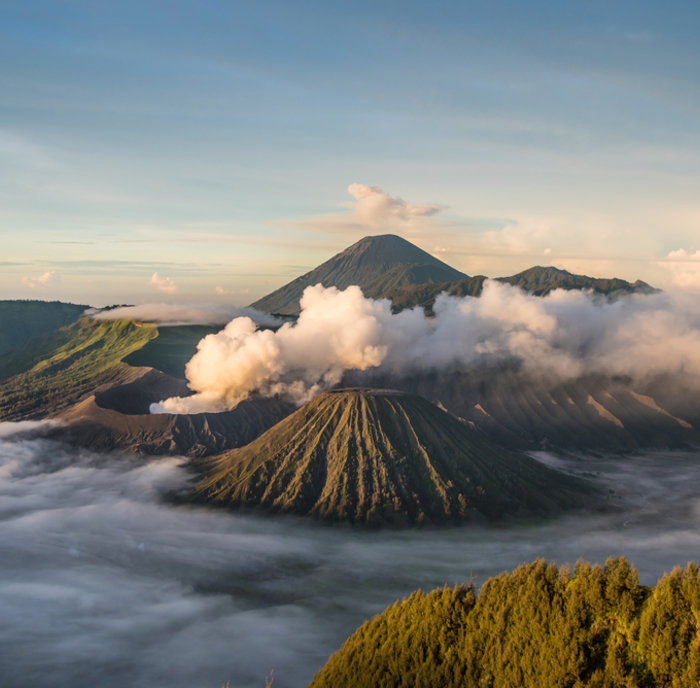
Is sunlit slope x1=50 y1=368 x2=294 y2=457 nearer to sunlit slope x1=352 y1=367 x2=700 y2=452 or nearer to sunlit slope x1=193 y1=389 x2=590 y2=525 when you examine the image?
sunlit slope x1=193 y1=389 x2=590 y2=525

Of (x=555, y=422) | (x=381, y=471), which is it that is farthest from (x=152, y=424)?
(x=555, y=422)

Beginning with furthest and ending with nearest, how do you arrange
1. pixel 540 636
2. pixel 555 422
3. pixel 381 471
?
pixel 555 422, pixel 381 471, pixel 540 636

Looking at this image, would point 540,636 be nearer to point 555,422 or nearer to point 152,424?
point 152,424

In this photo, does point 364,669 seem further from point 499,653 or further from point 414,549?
point 414,549

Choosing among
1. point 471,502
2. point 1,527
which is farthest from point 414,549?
point 1,527

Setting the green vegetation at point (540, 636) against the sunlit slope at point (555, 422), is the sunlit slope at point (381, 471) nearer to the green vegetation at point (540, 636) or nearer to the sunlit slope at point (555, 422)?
the green vegetation at point (540, 636)
